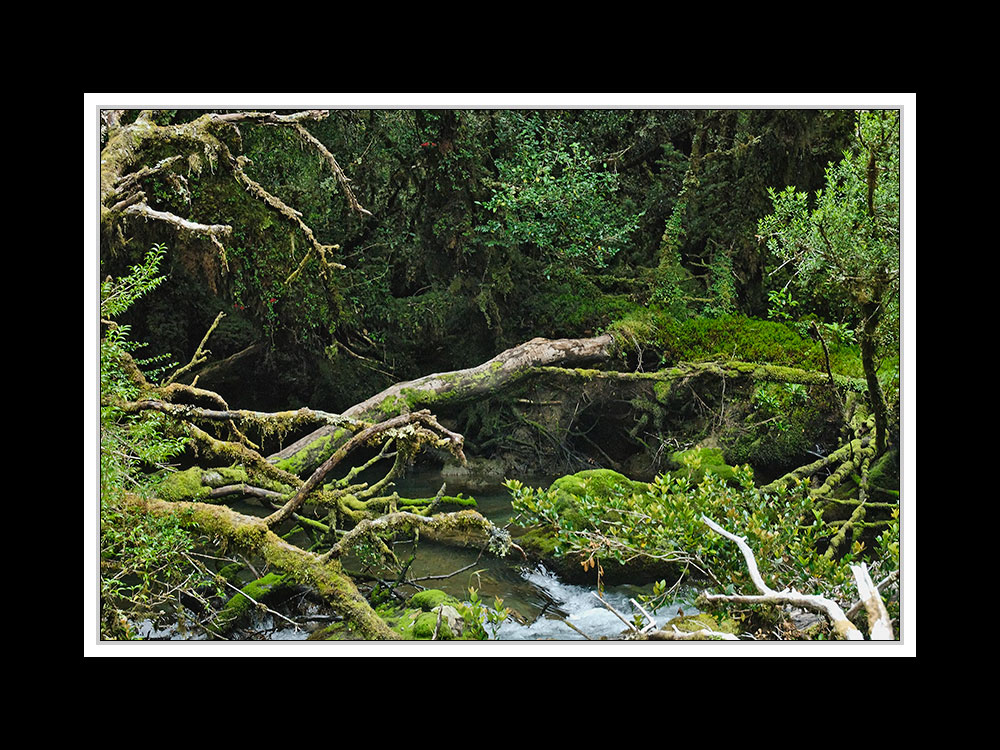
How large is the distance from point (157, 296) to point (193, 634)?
1.82 metres

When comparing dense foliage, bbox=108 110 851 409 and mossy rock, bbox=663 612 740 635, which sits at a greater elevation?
dense foliage, bbox=108 110 851 409

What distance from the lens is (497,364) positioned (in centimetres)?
527

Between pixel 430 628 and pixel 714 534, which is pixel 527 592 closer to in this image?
pixel 430 628

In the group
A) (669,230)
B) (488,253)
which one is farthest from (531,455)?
(669,230)

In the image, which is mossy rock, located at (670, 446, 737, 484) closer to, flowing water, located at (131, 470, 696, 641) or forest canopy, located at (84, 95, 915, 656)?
forest canopy, located at (84, 95, 915, 656)

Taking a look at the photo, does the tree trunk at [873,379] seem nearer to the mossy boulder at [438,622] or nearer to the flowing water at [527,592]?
the flowing water at [527,592]

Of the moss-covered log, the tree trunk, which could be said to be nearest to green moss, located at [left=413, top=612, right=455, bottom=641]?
the moss-covered log

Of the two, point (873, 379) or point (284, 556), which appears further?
point (873, 379)

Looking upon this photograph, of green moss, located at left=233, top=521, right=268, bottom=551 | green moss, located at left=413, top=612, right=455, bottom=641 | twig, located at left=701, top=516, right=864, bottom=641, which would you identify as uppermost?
green moss, located at left=233, top=521, right=268, bottom=551

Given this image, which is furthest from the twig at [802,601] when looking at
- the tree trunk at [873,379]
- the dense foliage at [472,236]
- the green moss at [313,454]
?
A: the green moss at [313,454]

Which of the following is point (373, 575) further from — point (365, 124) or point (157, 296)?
point (365, 124)

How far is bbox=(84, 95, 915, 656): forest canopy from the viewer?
3.71m

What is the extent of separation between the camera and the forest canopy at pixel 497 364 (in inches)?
146

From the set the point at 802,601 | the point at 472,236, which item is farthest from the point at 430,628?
the point at 472,236
